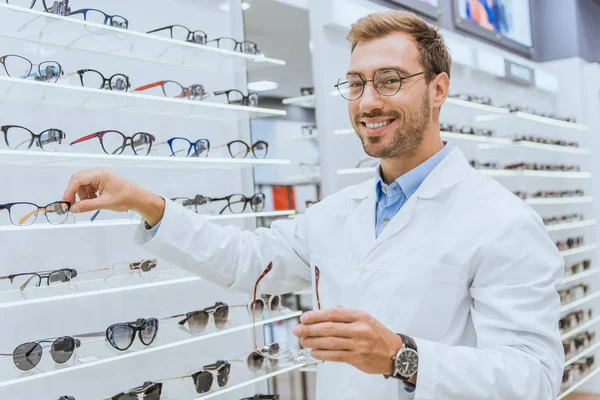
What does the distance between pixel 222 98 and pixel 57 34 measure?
0.93 meters

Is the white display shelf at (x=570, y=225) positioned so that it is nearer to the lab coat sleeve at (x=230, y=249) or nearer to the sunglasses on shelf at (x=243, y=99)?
the sunglasses on shelf at (x=243, y=99)

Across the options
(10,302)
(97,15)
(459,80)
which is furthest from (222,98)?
(459,80)

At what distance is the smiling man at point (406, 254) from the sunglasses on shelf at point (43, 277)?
687 millimetres

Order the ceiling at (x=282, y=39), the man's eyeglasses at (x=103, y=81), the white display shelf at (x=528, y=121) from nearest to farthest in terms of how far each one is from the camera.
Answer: the man's eyeglasses at (x=103, y=81) → the ceiling at (x=282, y=39) → the white display shelf at (x=528, y=121)

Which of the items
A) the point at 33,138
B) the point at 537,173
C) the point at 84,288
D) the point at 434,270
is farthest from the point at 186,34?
the point at 537,173

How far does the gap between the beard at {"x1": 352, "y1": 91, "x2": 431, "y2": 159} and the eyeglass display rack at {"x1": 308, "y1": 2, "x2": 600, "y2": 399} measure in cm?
190

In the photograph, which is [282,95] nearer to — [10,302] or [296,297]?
[296,297]

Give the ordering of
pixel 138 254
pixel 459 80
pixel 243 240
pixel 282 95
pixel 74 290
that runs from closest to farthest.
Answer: pixel 243 240 → pixel 74 290 → pixel 138 254 → pixel 282 95 → pixel 459 80

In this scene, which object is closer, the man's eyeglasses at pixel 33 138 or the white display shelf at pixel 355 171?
the man's eyeglasses at pixel 33 138

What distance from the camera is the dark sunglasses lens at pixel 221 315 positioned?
304cm

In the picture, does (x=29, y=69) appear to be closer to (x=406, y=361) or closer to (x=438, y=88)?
(x=438, y=88)

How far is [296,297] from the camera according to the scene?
14.3 ft

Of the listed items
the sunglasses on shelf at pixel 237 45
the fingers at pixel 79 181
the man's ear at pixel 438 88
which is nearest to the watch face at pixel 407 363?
the man's ear at pixel 438 88

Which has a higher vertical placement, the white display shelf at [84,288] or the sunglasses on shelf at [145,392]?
the white display shelf at [84,288]
